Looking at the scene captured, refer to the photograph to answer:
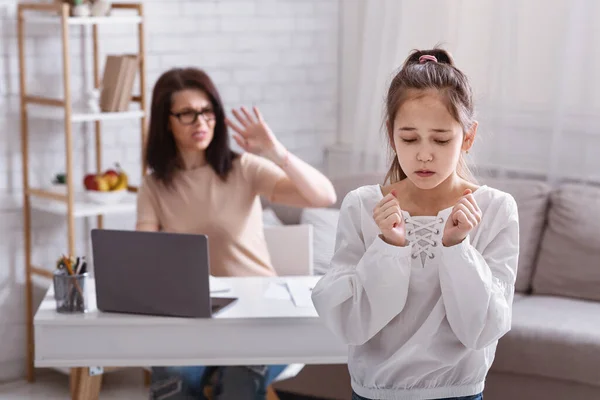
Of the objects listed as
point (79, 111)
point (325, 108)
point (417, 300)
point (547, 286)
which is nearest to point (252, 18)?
point (325, 108)

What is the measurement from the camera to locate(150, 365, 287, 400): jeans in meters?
2.53

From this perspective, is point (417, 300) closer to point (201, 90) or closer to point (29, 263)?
point (201, 90)

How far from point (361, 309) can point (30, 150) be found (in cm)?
263

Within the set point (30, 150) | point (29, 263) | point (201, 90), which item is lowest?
point (29, 263)

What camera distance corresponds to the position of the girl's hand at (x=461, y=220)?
1.46m

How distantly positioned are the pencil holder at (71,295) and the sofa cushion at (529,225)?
75.0 inches

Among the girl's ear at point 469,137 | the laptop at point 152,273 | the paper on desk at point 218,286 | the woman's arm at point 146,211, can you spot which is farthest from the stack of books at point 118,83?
the girl's ear at point 469,137

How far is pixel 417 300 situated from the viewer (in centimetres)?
156

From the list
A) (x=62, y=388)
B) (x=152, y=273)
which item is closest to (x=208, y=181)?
(x=152, y=273)

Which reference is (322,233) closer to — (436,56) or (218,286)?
(218,286)

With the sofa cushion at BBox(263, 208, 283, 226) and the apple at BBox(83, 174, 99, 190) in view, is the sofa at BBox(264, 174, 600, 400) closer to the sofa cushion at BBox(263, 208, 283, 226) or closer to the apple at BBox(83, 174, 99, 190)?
the sofa cushion at BBox(263, 208, 283, 226)

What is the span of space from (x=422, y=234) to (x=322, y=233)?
224 centimetres

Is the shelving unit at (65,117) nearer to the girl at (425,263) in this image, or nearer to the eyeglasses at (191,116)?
the eyeglasses at (191,116)

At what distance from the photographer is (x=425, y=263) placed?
157 centimetres
